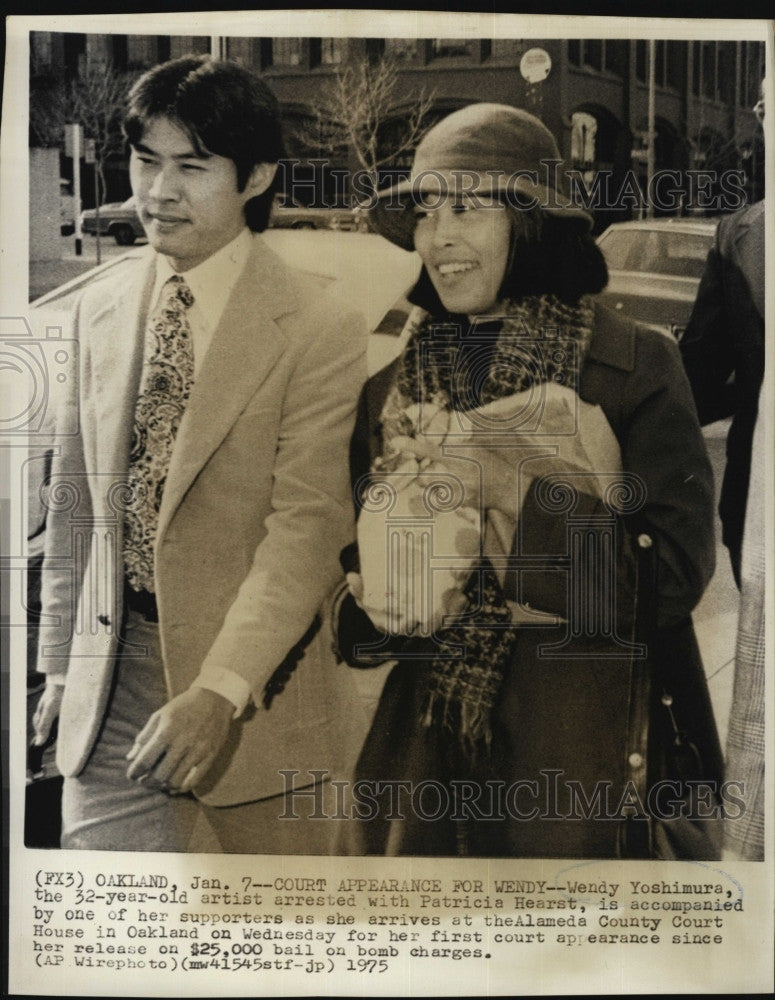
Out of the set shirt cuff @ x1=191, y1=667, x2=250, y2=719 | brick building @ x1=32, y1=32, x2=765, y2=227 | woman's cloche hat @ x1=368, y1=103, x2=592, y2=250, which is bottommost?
shirt cuff @ x1=191, y1=667, x2=250, y2=719

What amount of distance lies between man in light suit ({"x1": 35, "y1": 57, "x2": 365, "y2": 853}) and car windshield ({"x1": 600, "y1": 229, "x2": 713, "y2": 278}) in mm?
619

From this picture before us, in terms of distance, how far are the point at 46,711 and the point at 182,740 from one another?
1.12 feet

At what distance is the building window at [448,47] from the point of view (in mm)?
2768

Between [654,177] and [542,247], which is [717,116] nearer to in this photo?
[654,177]

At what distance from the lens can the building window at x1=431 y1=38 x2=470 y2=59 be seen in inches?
109

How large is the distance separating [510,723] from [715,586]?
576 mm

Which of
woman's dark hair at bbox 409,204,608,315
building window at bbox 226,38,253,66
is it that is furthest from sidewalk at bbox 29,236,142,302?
woman's dark hair at bbox 409,204,608,315

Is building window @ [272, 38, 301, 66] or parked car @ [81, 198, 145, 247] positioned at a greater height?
building window @ [272, 38, 301, 66]

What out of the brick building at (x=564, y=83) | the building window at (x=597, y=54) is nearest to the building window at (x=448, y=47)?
the brick building at (x=564, y=83)

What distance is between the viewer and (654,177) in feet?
9.13

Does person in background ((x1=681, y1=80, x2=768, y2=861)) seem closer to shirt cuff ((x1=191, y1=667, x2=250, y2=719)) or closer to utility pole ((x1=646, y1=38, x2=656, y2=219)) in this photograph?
utility pole ((x1=646, y1=38, x2=656, y2=219))

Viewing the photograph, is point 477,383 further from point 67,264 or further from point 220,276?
point 67,264

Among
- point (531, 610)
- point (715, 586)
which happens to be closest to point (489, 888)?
point (531, 610)

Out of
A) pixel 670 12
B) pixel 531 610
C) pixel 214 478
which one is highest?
pixel 670 12
